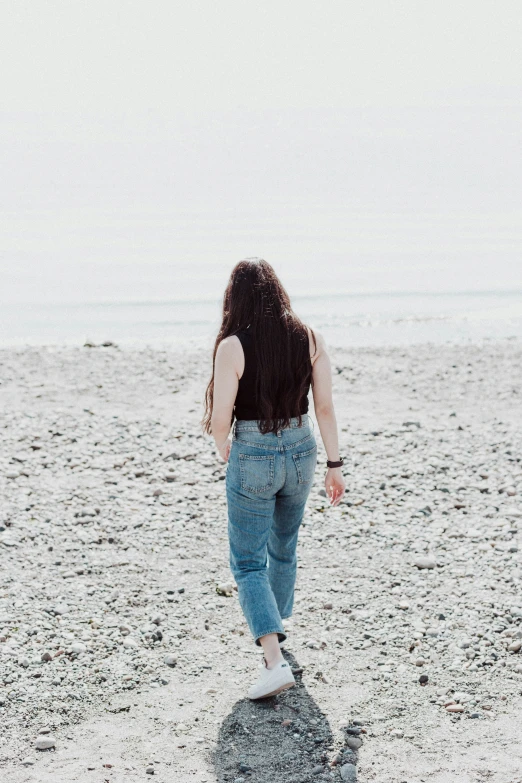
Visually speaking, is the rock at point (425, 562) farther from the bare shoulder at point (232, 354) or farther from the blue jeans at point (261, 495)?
the bare shoulder at point (232, 354)

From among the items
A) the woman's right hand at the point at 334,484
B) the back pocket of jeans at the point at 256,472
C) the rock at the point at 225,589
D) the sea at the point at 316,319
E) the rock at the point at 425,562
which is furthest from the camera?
the sea at the point at 316,319

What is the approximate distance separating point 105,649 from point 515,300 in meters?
22.6

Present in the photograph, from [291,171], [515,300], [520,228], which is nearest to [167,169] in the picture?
[291,171]

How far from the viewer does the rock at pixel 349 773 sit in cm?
411

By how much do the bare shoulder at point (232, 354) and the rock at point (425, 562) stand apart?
9.14 ft

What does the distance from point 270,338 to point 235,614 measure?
7.40 feet

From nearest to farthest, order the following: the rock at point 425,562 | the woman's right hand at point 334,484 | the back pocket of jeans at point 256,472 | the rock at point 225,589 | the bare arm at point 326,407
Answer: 1. the back pocket of jeans at point 256,472
2. the bare arm at point 326,407
3. the woman's right hand at point 334,484
4. the rock at point 225,589
5. the rock at point 425,562

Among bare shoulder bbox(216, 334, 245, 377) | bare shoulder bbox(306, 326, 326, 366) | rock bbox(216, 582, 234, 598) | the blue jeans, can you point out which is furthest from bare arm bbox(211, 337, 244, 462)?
rock bbox(216, 582, 234, 598)

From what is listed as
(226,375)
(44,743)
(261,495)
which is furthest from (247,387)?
(44,743)

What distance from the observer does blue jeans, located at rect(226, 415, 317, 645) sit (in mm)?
4473

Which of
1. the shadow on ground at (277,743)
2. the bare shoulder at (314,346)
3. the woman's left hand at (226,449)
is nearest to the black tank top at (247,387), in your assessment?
the woman's left hand at (226,449)

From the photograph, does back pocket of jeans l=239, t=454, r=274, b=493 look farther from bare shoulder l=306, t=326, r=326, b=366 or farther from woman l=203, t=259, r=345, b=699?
bare shoulder l=306, t=326, r=326, b=366

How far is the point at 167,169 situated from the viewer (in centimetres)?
7750

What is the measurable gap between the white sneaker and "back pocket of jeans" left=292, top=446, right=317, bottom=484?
3.34 ft
